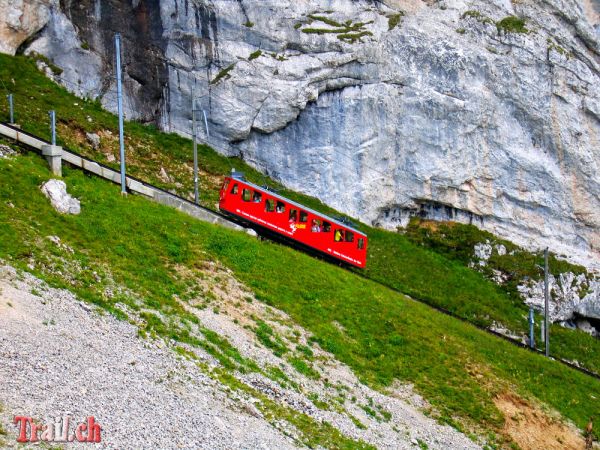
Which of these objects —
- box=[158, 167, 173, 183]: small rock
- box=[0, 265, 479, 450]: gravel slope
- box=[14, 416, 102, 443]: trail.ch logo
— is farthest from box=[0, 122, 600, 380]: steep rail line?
box=[14, 416, 102, 443]: trail.ch logo

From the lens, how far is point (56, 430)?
1554cm

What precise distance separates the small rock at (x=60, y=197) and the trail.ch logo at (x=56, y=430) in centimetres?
1240

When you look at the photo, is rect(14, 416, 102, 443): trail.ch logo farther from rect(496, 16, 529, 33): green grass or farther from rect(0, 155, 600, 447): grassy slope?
rect(496, 16, 529, 33): green grass

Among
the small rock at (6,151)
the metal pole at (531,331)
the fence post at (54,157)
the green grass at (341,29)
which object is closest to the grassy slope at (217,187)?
the metal pole at (531,331)

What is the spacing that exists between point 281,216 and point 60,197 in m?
12.2

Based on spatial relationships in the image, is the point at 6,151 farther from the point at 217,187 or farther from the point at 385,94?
the point at 385,94

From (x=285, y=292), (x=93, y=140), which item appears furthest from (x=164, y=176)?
(x=285, y=292)

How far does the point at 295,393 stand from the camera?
22719 mm

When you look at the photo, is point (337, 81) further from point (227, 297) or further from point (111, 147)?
point (227, 297)

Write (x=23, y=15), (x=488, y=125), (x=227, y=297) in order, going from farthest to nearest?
(x=488, y=125) < (x=23, y=15) < (x=227, y=297)

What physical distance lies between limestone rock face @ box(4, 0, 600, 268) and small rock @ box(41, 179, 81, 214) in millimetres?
22399

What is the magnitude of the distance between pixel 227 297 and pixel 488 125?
111 feet

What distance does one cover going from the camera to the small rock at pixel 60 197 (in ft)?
88.9

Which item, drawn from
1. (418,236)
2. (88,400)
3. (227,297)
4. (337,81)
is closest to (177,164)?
(337,81)
